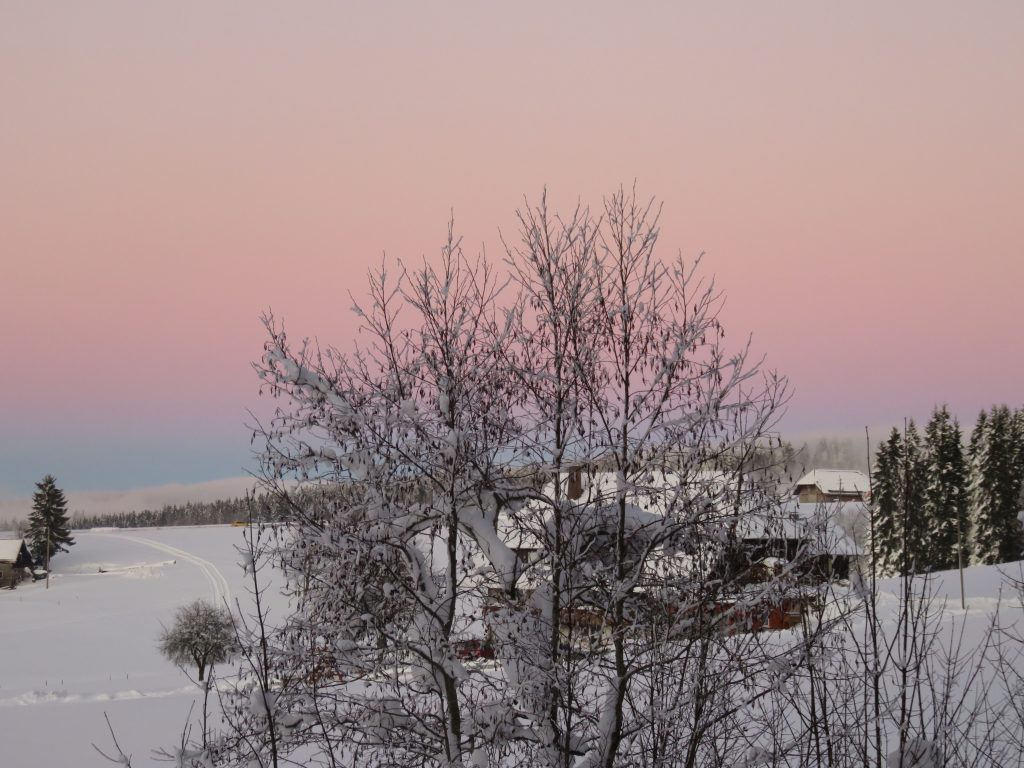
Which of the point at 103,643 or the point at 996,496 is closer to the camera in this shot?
the point at 996,496

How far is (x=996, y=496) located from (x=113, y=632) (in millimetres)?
53185

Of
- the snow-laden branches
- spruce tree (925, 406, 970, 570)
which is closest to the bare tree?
the snow-laden branches

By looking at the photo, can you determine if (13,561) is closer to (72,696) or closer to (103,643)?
(103,643)

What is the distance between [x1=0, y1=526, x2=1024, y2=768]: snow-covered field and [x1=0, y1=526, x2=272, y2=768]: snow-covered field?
2.5 inches

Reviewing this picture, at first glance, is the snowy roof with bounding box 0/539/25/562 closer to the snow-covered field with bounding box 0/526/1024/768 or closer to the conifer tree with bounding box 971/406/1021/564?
the snow-covered field with bounding box 0/526/1024/768

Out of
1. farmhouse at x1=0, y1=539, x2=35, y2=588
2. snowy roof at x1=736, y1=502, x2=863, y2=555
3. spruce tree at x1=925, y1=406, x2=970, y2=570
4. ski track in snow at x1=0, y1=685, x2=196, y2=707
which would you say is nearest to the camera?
snowy roof at x1=736, y1=502, x2=863, y2=555

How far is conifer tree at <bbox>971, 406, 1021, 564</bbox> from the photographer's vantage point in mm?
49125

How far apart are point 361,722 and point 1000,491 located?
48.7 m

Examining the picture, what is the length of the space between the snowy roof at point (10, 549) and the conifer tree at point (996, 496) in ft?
237

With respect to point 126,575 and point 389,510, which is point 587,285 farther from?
point 126,575

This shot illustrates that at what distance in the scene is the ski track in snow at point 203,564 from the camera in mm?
67500

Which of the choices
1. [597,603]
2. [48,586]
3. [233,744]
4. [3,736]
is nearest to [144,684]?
[3,736]

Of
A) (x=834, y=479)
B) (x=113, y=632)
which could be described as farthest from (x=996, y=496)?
(x=113, y=632)

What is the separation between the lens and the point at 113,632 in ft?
184
